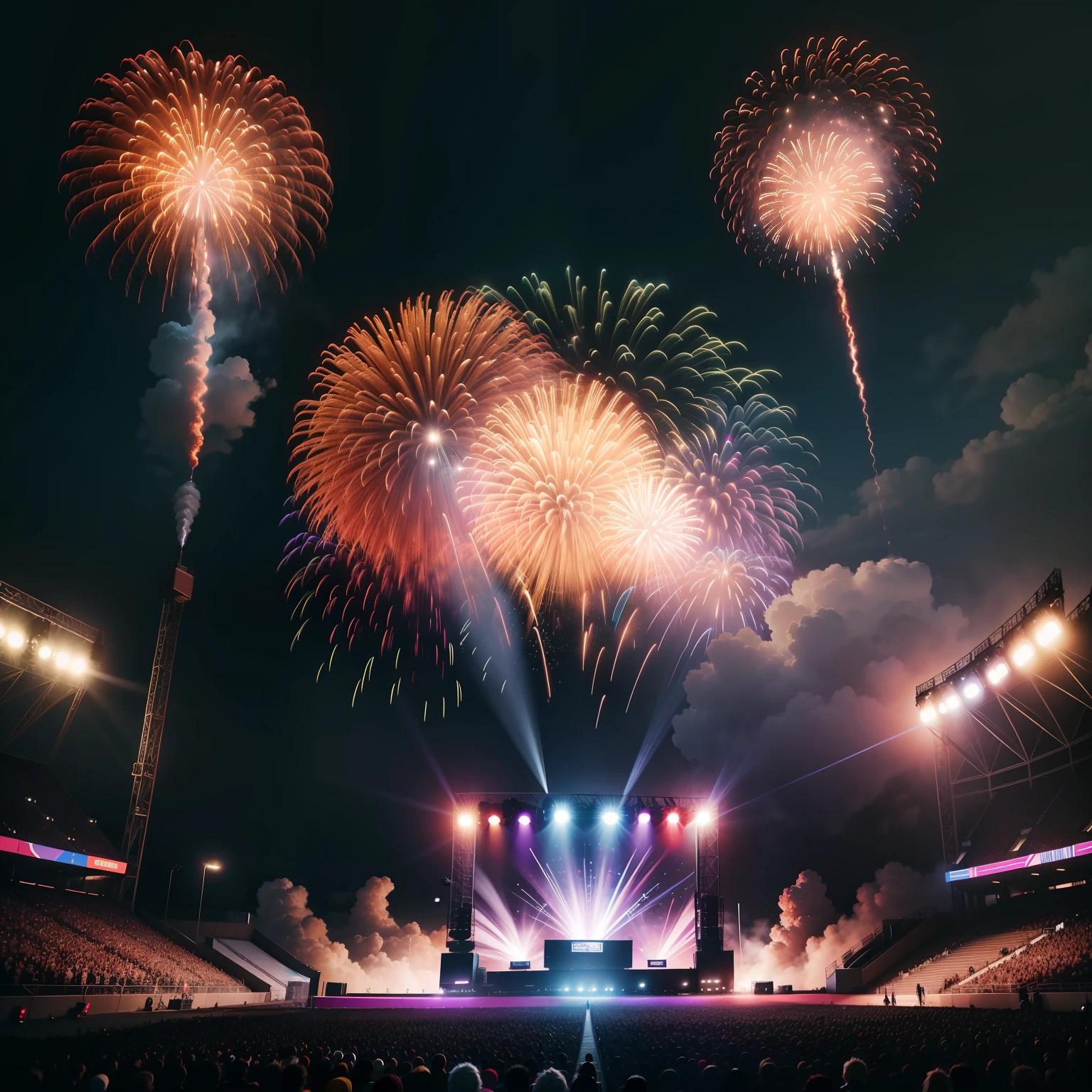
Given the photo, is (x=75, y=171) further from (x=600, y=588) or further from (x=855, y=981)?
(x=855, y=981)

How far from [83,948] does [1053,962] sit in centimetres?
3910

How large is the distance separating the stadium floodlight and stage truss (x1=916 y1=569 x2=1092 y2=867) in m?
0.08

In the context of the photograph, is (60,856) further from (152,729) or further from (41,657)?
(41,657)

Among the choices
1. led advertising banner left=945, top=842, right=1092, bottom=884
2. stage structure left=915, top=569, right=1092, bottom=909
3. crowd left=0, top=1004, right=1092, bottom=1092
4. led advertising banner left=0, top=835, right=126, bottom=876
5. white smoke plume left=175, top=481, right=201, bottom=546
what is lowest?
crowd left=0, top=1004, right=1092, bottom=1092

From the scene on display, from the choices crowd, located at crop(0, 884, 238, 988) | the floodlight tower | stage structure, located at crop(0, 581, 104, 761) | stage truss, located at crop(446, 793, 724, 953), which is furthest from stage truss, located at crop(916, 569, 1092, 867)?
stage structure, located at crop(0, 581, 104, 761)

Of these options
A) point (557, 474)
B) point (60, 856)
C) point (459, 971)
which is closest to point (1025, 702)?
point (557, 474)

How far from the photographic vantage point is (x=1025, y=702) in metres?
42.0

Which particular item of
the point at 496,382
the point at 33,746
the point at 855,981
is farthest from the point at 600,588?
the point at 33,746

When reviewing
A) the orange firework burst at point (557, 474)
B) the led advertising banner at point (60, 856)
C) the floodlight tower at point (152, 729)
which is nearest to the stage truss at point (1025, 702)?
the orange firework burst at point (557, 474)

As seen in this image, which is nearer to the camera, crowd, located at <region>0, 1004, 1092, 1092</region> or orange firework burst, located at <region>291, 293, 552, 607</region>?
crowd, located at <region>0, 1004, 1092, 1092</region>

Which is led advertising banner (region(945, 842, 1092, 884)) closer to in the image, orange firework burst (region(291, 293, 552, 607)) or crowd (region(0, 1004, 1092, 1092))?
crowd (region(0, 1004, 1092, 1092))

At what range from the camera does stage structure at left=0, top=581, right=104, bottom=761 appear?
40.3 m

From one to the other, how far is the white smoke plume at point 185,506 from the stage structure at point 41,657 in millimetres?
6665

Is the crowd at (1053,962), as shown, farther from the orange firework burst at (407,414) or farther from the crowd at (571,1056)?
the orange firework burst at (407,414)
